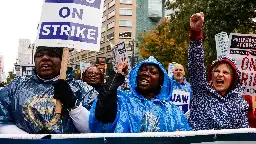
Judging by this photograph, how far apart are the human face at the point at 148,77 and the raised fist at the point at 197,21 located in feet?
1.43

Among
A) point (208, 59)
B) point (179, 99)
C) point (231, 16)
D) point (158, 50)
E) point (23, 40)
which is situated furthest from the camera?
point (158, 50)

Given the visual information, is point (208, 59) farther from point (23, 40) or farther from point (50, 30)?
point (50, 30)

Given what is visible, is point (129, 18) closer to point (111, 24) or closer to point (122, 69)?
point (111, 24)

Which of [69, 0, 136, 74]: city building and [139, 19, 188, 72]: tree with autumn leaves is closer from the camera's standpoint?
[139, 19, 188, 72]: tree with autumn leaves

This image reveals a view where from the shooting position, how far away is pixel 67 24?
123 inches

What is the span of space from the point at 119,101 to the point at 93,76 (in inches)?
131

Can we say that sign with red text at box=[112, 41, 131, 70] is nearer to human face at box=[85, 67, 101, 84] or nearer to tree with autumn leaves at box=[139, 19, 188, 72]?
human face at box=[85, 67, 101, 84]

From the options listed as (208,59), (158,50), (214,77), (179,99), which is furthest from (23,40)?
(214,77)

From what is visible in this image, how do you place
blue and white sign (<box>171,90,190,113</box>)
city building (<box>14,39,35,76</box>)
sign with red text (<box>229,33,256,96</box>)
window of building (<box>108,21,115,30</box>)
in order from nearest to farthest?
1. sign with red text (<box>229,33,256,96</box>)
2. blue and white sign (<box>171,90,190,113</box>)
3. city building (<box>14,39,35,76</box>)
4. window of building (<box>108,21,115,30</box>)

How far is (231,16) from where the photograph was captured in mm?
16594

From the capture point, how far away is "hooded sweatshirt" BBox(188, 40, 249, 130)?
3.38m

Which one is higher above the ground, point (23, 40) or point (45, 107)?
point (23, 40)

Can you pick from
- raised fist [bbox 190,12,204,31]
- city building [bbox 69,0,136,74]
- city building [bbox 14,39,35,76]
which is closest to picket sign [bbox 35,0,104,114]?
raised fist [bbox 190,12,204,31]

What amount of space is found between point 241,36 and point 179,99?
1354 mm
